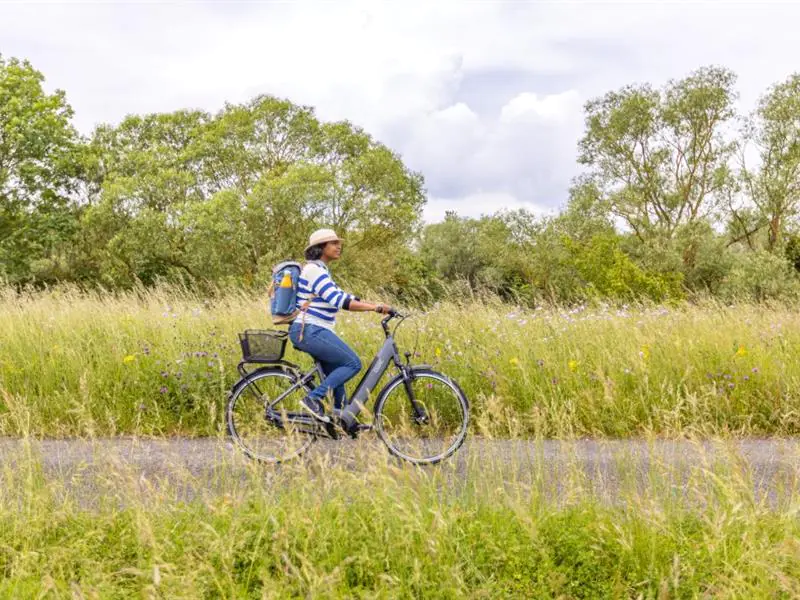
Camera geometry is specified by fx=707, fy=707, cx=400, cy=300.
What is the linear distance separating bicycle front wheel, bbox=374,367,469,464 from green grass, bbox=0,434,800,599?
4.62ft

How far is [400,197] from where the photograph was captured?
38.4 metres

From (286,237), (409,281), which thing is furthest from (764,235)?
(286,237)

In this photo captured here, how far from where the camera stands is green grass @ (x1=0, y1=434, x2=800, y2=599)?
351 cm

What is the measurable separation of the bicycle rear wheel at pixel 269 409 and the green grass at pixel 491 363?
Answer: 1.12 feet

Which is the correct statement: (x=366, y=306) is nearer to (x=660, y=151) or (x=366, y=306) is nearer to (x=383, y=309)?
(x=383, y=309)

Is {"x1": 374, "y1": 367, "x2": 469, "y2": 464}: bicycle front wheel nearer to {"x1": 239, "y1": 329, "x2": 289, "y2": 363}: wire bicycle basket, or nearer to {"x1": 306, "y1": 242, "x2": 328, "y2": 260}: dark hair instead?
{"x1": 239, "y1": 329, "x2": 289, "y2": 363}: wire bicycle basket

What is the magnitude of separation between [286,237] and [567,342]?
2693cm

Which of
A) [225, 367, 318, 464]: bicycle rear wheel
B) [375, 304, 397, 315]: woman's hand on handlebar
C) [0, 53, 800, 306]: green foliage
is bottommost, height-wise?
[225, 367, 318, 464]: bicycle rear wheel

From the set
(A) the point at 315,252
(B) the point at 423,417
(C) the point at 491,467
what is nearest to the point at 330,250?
(A) the point at 315,252

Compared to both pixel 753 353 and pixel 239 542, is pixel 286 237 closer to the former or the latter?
pixel 753 353

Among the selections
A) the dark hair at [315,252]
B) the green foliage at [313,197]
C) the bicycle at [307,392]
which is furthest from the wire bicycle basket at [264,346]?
the green foliage at [313,197]

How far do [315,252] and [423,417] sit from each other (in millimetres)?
1809

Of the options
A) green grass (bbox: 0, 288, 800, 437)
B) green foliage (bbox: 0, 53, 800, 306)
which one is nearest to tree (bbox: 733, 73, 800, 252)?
green foliage (bbox: 0, 53, 800, 306)

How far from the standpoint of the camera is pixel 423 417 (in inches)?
257
